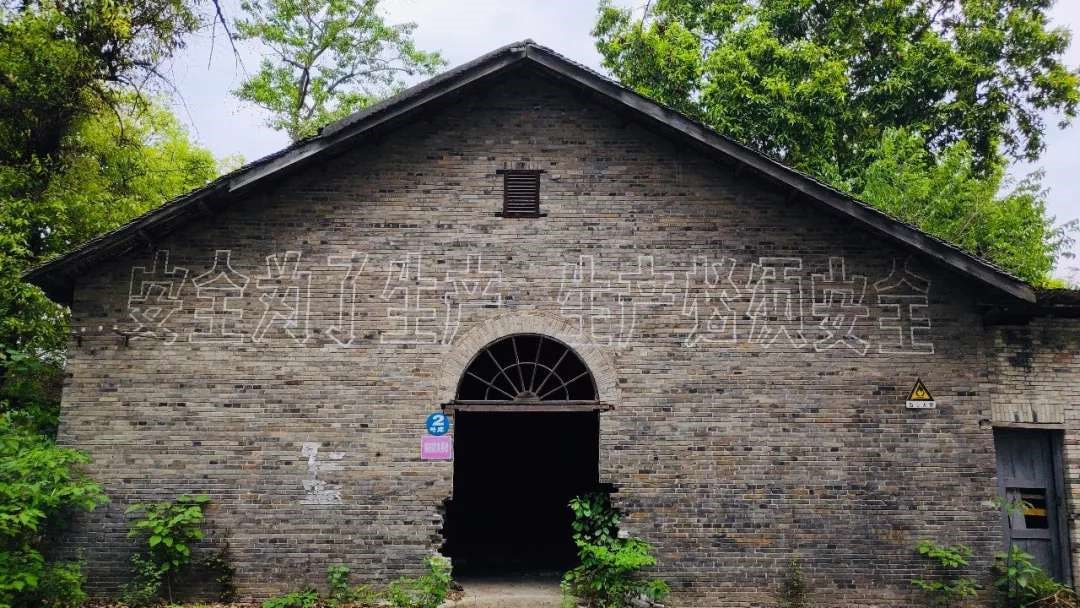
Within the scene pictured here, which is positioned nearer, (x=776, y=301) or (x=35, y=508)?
(x=35, y=508)

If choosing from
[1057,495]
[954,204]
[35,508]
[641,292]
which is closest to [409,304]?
[641,292]

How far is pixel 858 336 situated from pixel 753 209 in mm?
2241

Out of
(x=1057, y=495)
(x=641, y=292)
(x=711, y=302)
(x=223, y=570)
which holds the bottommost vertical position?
(x=223, y=570)

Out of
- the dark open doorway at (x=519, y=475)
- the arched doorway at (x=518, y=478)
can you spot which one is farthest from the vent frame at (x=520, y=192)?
the dark open doorway at (x=519, y=475)

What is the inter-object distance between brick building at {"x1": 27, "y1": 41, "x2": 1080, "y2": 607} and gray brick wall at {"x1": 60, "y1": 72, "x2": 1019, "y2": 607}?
0.03m

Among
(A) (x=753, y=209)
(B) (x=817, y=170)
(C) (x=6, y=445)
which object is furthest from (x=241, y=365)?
(B) (x=817, y=170)

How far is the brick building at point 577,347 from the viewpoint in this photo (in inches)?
360

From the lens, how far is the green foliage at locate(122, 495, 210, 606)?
8742 millimetres

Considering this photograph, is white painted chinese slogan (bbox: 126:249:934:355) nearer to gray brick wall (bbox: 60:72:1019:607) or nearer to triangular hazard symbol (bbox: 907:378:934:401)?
gray brick wall (bbox: 60:72:1019:607)

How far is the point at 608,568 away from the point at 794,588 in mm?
2429

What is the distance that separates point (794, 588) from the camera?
356 inches

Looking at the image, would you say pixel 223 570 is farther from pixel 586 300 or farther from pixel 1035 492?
pixel 1035 492

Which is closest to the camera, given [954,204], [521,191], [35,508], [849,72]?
[35,508]

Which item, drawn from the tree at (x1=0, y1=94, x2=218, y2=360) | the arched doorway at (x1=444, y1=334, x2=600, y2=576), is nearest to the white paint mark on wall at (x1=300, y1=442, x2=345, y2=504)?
the arched doorway at (x1=444, y1=334, x2=600, y2=576)
